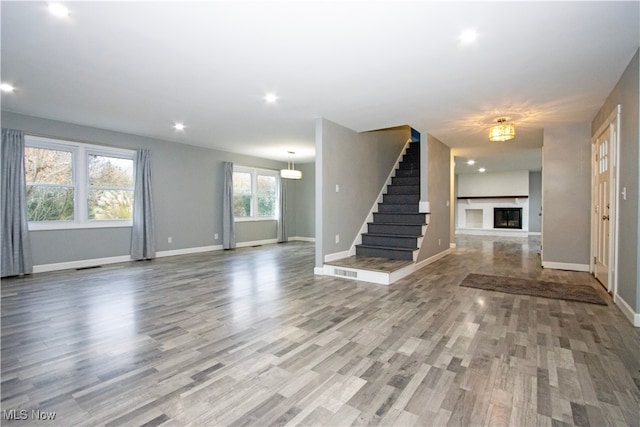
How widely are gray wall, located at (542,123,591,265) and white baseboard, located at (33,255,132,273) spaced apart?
7.79 meters

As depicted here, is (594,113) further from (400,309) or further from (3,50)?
(3,50)

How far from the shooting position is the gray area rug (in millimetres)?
3581

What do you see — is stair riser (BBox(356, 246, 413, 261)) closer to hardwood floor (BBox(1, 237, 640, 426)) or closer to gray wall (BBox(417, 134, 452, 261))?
gray wall (BBox(417, 134, 452, 261))

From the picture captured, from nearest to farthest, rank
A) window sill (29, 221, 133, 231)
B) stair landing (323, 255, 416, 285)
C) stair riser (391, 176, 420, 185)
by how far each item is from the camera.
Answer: stair landing (323, 255, 416, 285)
window sill (29, 221, 133, 231)
stair riser (391, 176, 420, 185)

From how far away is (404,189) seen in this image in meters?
6.68

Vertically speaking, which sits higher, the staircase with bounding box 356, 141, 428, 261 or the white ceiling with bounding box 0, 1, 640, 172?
the white ceiling with bounding box 0, 1, 640, 172

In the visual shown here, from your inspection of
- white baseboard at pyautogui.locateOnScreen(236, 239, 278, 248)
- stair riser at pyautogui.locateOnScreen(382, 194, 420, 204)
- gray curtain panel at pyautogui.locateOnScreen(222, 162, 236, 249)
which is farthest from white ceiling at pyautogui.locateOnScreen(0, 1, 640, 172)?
white baseboard at pyautogui.locateOnScreen(236, 239, 278, 248)

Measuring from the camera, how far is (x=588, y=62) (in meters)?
2.92

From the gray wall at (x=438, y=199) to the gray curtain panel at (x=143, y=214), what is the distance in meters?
5.19

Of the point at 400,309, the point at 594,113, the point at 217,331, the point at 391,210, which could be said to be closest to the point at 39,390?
the point at 217,331

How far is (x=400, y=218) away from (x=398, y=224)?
310 millimetres

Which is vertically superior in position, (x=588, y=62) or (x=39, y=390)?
(x=588, y=62)

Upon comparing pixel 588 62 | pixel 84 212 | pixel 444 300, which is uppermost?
pixel 588 62

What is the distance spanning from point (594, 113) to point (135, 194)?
7.87 meters
